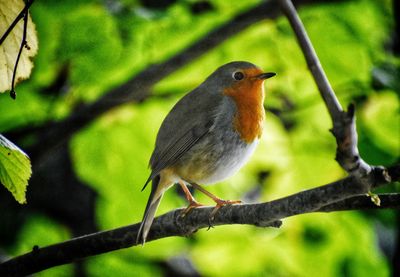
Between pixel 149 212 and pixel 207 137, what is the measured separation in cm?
68

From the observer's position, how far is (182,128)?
3.38 metres

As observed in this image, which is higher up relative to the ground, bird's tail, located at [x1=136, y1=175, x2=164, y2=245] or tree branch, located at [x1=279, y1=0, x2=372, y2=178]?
tree branch, located at [x1=279, y1=0, x2=372, y2=178]

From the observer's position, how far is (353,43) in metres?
4.11

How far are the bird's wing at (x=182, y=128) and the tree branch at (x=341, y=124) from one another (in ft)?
5.89

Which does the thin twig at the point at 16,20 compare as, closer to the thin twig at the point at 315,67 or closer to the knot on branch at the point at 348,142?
the thin twig at the point at 315,67

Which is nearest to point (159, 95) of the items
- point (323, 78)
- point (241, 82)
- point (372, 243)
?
point (241, 82)

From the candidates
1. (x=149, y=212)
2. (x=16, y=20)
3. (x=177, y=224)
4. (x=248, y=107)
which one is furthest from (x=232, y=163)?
(x=16, y=20)

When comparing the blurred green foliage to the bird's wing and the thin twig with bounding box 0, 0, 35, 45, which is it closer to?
the bird's wing

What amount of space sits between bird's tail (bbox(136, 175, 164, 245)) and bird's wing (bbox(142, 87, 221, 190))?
0.12m

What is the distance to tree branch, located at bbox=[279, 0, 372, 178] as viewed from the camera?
140 centimetres

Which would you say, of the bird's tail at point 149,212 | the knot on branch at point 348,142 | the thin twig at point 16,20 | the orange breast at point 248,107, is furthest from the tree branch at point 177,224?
the thin twig at point 16,20

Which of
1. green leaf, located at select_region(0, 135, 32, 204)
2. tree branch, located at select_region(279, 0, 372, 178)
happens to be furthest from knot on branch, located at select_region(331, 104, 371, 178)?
green leaf, located at select_region(0, 135, 32, 204)

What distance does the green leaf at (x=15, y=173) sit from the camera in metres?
1.86

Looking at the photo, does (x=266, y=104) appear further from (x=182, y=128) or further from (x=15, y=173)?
(x=15, y=173)
